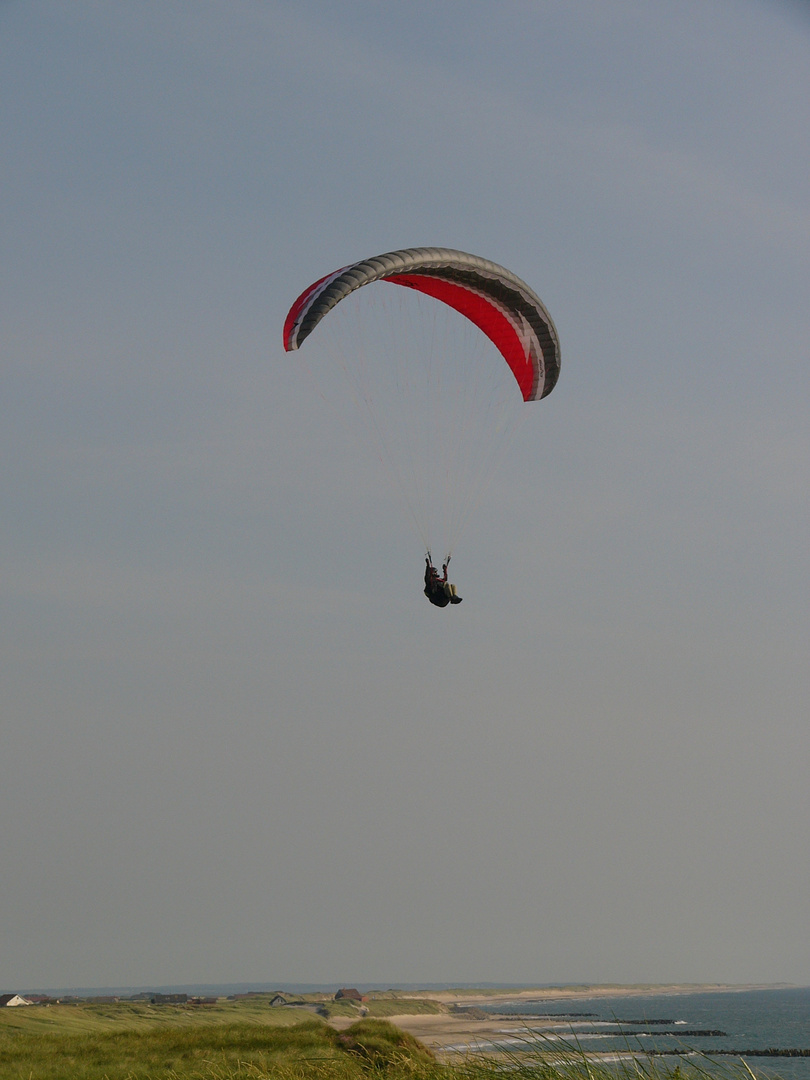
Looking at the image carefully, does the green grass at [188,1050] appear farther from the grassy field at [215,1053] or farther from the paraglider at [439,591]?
the paraglider at [439,591]

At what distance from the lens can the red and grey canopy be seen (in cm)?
2070

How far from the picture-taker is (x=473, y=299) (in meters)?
24.8

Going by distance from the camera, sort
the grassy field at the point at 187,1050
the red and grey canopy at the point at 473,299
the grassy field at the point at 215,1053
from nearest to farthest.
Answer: the grassy field at the point at 215,1053 < the red and grey canopy at the point at 473,299 < the grassy field at the point at 187,1050

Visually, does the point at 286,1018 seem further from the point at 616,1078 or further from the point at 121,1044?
the point at 616,1078

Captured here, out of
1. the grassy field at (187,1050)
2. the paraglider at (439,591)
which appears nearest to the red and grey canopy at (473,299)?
the paraglider at (439,591)

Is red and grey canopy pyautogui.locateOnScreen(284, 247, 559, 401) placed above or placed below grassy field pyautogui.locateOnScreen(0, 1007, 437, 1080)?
above

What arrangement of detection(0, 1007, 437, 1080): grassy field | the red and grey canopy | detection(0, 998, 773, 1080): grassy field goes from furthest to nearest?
detection(0, 1007, 437, 1080): grassy field
the red and grey canopy
detection(0, 998, 773, 1080): grassy field

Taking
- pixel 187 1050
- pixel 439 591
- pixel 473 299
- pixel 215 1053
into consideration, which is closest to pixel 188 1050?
pixel 187 1050

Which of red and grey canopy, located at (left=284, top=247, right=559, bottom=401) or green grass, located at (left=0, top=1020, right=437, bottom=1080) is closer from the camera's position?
red and grey canopy, located at (left=284, top=247, right=559, bottom=401)

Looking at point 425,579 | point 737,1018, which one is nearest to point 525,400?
point 425,579

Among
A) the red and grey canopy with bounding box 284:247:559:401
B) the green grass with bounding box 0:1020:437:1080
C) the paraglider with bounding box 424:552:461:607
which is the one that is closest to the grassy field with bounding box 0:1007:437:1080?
the green grass with bounding box 0:1020:437:1080

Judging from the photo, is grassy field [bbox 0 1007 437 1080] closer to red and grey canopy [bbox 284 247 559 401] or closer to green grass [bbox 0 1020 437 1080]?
green grass [bbox 0 1020 437 1080]

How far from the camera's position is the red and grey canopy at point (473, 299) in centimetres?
2070

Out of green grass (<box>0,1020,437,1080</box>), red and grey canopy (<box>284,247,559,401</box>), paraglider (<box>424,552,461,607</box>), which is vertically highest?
red and grey canopy (<box>284,247,559,401</box>)
